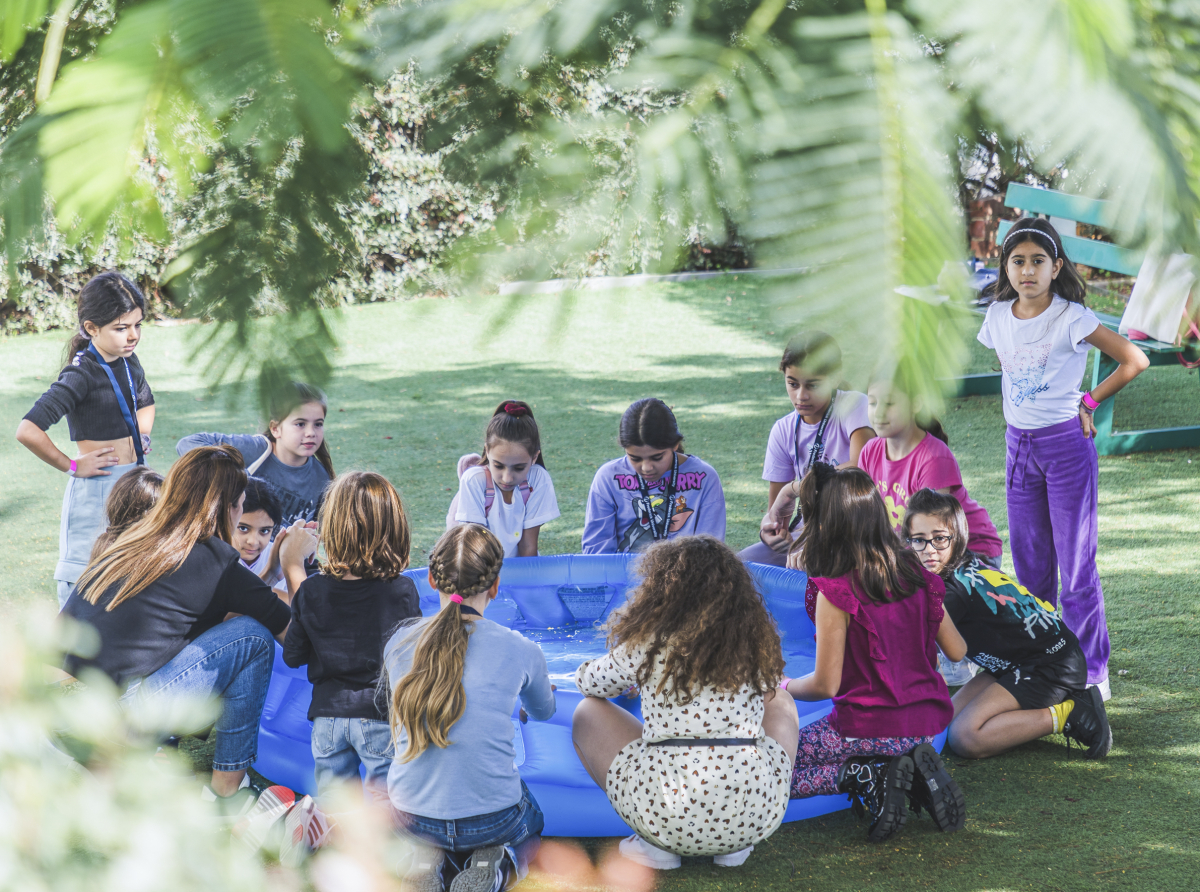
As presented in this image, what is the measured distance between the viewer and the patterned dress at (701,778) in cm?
286

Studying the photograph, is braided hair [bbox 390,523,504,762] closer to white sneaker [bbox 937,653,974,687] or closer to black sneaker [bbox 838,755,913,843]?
black sneaker [bbox 838,755,913,843]

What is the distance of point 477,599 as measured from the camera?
3188mm

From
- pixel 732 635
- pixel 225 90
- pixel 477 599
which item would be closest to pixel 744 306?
pixel 225 90

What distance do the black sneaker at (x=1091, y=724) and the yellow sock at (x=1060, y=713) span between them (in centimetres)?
1

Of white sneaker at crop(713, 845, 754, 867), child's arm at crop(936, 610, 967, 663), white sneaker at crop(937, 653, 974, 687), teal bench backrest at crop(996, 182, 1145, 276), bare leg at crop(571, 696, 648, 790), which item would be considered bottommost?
white sneaker at crop(937, 653, 974, 687)

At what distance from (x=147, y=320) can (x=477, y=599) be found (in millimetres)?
2692

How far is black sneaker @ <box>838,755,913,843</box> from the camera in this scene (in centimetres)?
302

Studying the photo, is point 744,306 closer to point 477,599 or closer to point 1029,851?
point 477,599

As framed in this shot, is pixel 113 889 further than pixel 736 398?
No

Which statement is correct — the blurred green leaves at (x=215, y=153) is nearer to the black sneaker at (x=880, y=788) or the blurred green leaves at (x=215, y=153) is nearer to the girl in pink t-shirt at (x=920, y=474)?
the black sneaker at (x=880, y=788)

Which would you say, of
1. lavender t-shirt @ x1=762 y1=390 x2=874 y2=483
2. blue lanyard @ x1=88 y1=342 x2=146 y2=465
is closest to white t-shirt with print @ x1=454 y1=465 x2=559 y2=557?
lavender t-shirt @ x1=762 y1=390 x2=874 y2=483

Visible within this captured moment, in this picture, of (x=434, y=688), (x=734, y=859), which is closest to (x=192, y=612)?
(x=434, y=688)

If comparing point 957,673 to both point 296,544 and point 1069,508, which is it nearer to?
point 1069,508

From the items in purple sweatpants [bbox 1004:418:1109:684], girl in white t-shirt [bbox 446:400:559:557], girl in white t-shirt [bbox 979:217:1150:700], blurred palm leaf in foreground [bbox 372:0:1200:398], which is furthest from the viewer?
girl in white t-shirt [bbox 446:400:559:557]
